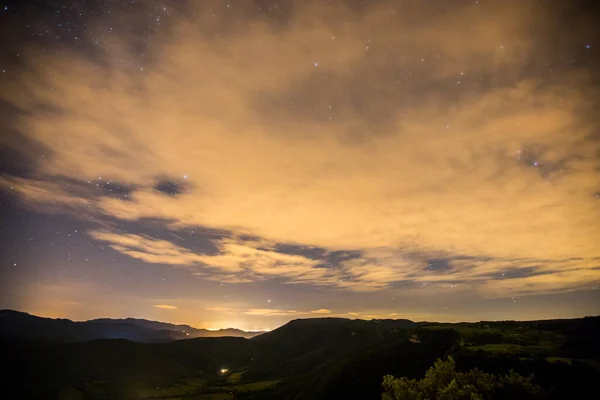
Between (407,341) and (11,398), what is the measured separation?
818 feet

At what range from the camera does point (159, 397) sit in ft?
643

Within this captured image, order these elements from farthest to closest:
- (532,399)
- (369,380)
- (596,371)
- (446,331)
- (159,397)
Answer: (159,397)
(446,331)
(369,380)
(596,371)
(532,399)

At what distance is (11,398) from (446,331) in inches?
10612

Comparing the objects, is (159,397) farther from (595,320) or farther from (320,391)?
(595,320)

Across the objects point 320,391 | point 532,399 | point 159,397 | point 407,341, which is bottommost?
point 159,397

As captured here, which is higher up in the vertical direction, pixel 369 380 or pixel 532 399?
pixel 532 399

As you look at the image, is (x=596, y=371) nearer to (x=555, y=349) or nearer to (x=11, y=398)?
(x=555, y=349)

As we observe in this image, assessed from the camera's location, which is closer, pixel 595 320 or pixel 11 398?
pixel 595 320

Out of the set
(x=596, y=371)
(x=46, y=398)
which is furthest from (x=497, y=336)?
(x=46, y=398)

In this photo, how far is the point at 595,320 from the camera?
179500mm

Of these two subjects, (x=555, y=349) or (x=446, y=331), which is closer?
(x=555, y=349)

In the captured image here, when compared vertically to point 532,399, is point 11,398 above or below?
below

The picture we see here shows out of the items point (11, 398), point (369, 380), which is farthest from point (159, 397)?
point (369, 380)

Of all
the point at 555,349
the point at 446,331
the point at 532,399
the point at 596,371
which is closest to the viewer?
the point at 532,399
